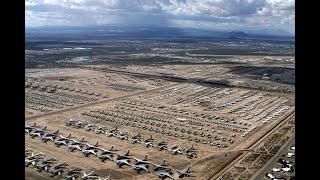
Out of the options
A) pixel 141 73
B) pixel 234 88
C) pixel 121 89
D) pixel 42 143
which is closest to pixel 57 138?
pixel 42 143

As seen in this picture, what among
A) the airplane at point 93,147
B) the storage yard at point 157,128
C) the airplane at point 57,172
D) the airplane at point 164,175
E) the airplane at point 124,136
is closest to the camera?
the airplane at point 57,172

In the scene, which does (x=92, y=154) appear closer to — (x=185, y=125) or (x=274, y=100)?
(x=185, y=125)

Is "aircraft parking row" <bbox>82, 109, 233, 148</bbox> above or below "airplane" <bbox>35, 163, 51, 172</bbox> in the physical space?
above

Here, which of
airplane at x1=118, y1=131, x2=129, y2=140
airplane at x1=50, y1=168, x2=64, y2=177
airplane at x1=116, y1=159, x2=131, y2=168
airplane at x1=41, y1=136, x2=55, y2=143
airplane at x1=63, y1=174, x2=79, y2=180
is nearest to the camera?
airplane at x1=63, y1=174, x2=79, y2=180

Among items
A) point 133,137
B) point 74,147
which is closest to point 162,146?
point 133,137

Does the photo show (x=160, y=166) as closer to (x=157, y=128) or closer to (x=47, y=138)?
(x=157, y=128)

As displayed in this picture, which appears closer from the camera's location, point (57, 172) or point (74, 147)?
point (57, 172)

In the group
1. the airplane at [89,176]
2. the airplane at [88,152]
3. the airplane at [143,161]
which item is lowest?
the airplane at [89,176]

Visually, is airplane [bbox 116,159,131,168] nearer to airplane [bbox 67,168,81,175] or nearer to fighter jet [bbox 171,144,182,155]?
airplane [bbox 67,168,81,175]

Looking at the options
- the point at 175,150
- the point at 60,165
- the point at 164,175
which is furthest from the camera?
the point at 175,150

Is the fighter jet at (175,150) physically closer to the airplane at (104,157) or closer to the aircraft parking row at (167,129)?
the aircraft parking row at (167,129)

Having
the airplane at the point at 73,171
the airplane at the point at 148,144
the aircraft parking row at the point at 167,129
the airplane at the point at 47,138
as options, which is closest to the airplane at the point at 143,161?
the airplane at the point at 148,144

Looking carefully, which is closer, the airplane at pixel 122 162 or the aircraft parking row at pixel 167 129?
the airplane at pixel 122 162

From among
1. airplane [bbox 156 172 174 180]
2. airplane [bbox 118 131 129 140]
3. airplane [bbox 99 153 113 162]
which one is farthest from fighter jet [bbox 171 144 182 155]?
airplane [bbox 99 153 113 162]
